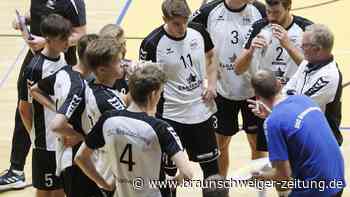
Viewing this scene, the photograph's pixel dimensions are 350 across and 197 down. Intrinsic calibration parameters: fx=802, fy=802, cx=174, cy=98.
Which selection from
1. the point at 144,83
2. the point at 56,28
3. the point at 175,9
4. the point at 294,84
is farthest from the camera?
the point at 175,9

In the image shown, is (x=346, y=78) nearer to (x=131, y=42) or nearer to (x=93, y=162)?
(x=131, y=42)

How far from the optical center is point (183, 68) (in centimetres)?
644

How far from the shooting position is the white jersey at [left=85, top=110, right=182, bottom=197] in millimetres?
4582

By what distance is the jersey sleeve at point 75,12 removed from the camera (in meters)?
7.00

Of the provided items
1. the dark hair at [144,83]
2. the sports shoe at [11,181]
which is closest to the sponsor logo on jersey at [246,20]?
the dark hair at [144,83]

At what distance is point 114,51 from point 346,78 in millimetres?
5370

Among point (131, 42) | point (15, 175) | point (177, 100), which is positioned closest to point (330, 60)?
point (177, 100)

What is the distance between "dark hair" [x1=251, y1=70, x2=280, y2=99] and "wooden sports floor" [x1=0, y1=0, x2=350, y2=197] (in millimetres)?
2395

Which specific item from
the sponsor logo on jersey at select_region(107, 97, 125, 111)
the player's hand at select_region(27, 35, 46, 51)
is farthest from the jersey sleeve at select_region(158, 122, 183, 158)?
the player's hand at select_region(27, 35, 46, 51)

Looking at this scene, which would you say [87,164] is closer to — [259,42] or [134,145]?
[134,145]

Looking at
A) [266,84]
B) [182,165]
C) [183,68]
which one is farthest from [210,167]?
[182,165]

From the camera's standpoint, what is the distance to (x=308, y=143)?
4875mm

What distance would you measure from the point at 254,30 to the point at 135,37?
15.9 feet

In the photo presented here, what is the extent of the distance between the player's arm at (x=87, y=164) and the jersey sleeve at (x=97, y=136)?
0.07m
